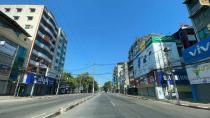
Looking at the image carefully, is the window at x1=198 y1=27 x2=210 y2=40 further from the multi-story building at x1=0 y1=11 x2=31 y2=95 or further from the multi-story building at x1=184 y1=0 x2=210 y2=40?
the multi-story building at x1=0 y1=11 x2=31 y2=95

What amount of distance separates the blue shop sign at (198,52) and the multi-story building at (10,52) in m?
34.4

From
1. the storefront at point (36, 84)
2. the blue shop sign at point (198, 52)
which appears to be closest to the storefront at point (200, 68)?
the blue shop sign at point (198, 52)

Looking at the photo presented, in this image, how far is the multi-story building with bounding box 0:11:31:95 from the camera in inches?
1367

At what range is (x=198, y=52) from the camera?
23656 mm

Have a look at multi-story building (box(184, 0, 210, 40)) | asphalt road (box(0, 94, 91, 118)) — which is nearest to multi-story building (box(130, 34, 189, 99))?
multi-story building (box(184, 0, 210, 40))

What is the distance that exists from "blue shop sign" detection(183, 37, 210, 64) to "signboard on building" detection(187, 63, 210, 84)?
1.06 meters

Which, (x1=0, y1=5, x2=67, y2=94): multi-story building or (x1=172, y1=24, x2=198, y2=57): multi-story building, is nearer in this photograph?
(x1=172, y1=24, x2=198, y2=57): multi-story building

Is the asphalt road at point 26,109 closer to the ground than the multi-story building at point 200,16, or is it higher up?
closer to the ground

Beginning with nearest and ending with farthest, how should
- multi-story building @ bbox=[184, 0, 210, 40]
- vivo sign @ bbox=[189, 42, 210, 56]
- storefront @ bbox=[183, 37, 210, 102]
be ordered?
1. vivo sign @ bbox=[189, 42, 210, 56]
2. storefront @ bbox=[183, 37, 210, 102]
3. multi-story building @ bbox=[184, 0, 210, 40]

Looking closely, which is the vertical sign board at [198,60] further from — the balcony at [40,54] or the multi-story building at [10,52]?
the balcony at [40,54]

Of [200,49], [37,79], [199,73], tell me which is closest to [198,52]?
[200,49]

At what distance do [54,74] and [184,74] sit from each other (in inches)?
1765

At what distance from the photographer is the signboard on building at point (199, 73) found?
2195 centimetres

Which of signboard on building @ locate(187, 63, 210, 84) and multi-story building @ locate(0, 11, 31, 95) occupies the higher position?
multi-story building @ locate(0, 11, 31, 95)
